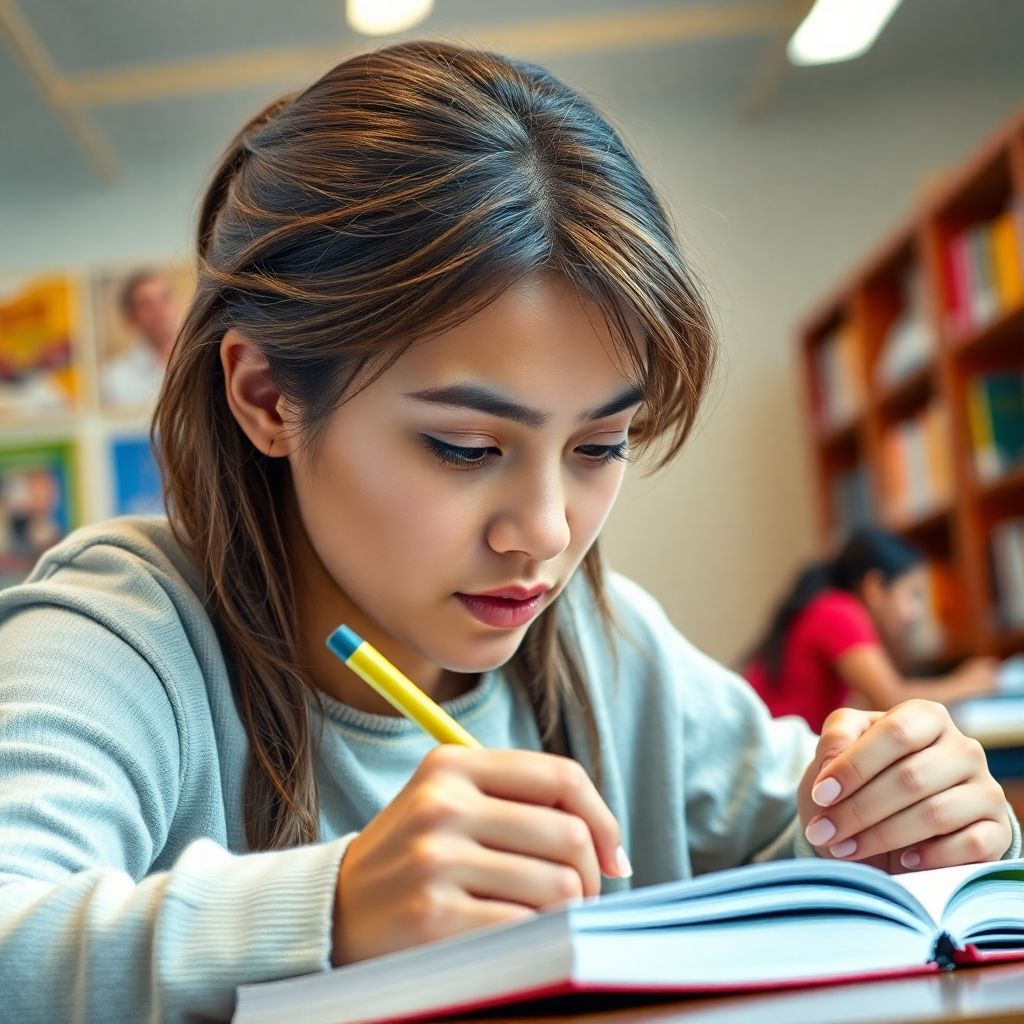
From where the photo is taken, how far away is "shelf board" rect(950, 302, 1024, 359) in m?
3.22

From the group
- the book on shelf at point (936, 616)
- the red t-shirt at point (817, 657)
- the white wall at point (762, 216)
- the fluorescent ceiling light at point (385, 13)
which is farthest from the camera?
the white wall at point (762, 216)

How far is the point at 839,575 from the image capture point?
364cm

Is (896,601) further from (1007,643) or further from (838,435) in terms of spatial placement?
(838,435)

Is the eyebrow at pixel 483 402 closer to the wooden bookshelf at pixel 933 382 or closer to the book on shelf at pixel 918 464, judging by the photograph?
the wooden bookshelf at pixel 933 382

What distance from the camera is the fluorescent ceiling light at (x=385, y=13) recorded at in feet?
11.8

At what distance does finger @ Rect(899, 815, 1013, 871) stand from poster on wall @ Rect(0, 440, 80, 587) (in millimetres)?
3929

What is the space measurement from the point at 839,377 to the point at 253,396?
377 centimetres

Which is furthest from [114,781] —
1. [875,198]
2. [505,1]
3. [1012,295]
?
[875,198]

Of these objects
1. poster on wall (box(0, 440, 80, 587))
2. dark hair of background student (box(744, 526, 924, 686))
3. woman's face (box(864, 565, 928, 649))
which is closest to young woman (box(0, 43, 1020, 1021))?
dark hair of background student (box(744, 526, 924, 686))

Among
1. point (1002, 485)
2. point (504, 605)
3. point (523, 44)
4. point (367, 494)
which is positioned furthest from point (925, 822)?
point (523, 44)

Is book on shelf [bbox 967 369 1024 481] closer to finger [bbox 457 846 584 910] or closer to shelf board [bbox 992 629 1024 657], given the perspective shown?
shelf board [bbox 992 629 1024 657]

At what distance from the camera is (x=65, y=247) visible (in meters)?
4.68

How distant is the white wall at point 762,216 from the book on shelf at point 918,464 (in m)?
0.64

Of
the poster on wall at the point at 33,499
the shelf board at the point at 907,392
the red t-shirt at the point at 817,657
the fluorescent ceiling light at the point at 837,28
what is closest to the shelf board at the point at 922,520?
the shelf board at the point at 907,392
